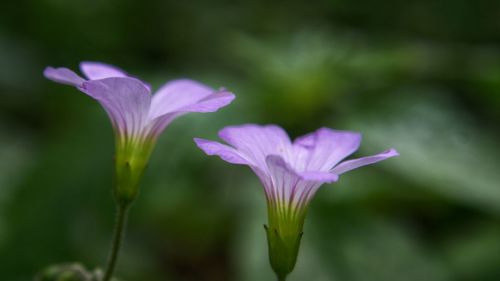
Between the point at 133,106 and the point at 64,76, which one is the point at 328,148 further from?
the point at 64,76

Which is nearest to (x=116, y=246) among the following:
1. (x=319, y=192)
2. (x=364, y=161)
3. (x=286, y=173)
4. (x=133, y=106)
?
(x=133, y=106)

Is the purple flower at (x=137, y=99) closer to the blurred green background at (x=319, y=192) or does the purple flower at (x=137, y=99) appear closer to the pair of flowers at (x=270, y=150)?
the pair of flowers at (x=270, y=150)

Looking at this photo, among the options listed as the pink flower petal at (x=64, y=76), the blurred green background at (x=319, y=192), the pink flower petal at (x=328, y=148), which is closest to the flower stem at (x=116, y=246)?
the pink flower petal at (x=64, y=76)

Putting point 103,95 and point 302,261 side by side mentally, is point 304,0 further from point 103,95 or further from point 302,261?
point 103,95

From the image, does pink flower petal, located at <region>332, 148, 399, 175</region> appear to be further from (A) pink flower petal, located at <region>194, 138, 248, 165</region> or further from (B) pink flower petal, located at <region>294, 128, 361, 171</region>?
(A) pink flower petal, located at <region>194, 138, 248, 165</region>

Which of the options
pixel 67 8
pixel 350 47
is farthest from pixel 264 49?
pixel 67 8
